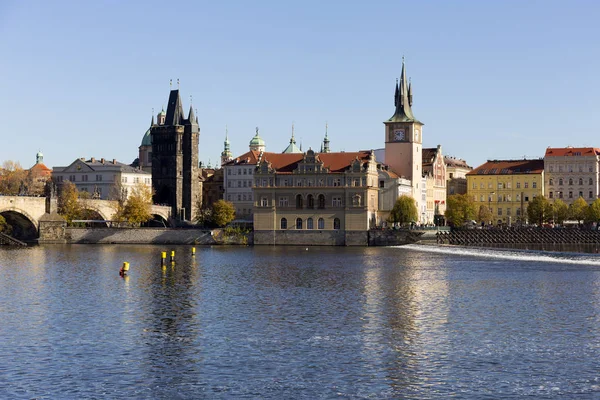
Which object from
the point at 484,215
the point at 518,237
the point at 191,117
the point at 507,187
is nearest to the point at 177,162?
the point at 191,117

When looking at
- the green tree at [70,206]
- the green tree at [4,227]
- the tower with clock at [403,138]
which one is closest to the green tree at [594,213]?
the tower with clock at [403,138]

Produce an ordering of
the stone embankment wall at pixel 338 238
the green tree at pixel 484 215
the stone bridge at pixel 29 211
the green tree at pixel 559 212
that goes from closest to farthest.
→ the stone bridge at pixel 29 211
the stone embankment wall at pixel 338 238
the green tree at pixel 559 212
the green tree at pixel 484 215

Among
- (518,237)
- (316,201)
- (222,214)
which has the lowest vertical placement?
(518,237)

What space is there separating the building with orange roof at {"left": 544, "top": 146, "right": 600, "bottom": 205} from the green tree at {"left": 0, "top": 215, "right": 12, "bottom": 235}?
96888 millimetres

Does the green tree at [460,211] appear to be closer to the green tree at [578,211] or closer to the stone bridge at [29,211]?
the green tree at [578,211]

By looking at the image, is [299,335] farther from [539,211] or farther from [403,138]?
[539,211]

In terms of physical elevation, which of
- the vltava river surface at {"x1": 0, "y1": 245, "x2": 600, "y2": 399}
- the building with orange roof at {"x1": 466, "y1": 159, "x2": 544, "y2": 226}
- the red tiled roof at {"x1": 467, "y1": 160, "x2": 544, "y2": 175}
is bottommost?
the vltava river surface at {"x1": 0, "y1": 245, "x2": 600, "y2": 399}

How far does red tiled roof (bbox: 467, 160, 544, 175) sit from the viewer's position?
173875 mm

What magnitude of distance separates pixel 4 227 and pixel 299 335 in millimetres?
103516

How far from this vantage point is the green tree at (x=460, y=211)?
15200cm

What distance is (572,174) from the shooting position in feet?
563

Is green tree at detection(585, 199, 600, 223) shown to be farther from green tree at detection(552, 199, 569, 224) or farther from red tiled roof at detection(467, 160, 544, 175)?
red tiled roof at detection(467, 160, 544, 175)

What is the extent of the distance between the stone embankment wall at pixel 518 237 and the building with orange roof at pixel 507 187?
35705mm

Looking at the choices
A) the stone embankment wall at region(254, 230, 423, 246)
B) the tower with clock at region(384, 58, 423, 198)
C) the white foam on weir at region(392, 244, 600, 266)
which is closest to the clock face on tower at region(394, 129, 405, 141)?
the tower with clock at region(384, 58, 423, 198)
